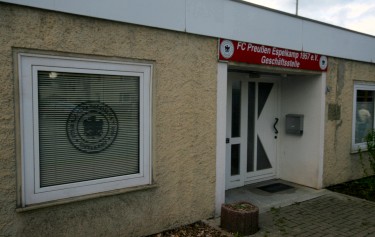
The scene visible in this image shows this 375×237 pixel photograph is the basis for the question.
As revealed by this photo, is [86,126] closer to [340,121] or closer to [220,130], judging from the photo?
[220,130]

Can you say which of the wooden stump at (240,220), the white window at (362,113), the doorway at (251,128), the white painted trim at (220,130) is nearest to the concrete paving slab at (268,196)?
the doorway at (251,128)

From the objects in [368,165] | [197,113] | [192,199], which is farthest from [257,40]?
[368,165]

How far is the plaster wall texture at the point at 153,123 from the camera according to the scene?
121 inches

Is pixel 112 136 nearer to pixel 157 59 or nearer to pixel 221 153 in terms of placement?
pixel 157 59

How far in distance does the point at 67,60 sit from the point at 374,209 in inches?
207

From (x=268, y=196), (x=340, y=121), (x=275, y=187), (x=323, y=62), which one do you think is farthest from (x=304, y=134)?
(x=268, y=196)

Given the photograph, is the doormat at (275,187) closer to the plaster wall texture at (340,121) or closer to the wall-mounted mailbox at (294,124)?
the plaster wall texture at (340,121)

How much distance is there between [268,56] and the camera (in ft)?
17.2

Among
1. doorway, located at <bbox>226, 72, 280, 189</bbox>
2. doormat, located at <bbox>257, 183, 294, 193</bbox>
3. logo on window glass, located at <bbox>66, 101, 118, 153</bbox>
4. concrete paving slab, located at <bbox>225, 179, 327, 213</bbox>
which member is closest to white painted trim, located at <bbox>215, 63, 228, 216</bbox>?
concrete paving slab, located at <bbox>225, 179, 327, 213</bbox>

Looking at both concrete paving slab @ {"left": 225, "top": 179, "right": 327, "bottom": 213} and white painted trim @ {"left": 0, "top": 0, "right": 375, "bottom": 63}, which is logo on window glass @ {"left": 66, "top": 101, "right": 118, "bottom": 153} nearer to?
white painted trim @ {"left": 0, "top": 0, "right": 375, "bottom": 63}

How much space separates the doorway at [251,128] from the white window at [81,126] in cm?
249

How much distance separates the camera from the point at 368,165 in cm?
750

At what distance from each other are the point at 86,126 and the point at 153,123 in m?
0.82

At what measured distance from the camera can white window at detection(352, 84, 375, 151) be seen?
7.09 meters
